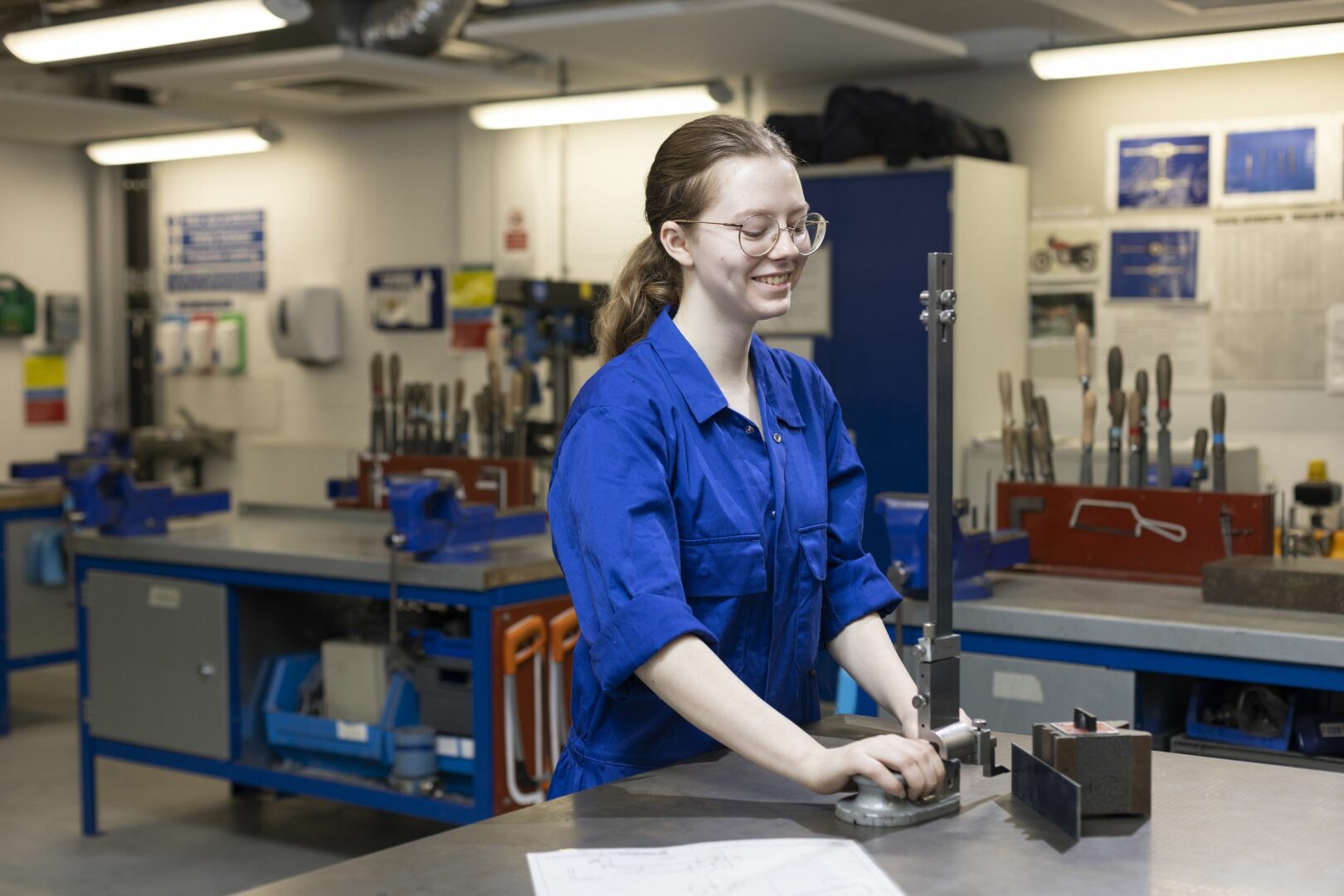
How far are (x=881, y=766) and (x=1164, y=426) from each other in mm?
2085

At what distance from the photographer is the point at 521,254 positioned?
7.08 metres

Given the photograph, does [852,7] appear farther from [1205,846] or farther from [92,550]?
[1205,846]

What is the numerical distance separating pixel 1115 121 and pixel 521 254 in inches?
111

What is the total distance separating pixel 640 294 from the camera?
6.13 feet

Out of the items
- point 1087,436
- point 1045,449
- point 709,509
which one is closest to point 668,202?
point 709,509

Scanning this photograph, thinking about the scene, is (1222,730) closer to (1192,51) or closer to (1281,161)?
(1192,51)

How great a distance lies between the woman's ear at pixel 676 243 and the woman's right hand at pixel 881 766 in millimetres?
613

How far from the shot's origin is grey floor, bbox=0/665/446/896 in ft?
13.0

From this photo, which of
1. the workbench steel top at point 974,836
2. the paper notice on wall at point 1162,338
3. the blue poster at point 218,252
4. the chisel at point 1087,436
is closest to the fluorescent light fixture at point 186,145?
the blue poster at point 218,252

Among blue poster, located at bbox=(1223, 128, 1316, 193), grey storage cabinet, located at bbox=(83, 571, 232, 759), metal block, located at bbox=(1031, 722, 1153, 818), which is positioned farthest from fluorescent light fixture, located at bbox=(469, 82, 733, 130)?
metal block, located at bbox=(1031, 722, 1153, 818)

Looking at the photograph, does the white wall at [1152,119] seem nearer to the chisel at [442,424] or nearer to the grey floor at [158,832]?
the chisel at [442,424]

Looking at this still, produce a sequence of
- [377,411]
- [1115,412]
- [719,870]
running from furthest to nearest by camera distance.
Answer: [377,411]
[1115,412]
[719,870]

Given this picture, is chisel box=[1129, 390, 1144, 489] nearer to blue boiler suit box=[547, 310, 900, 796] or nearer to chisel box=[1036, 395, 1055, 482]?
chisel box=[1036, 395, 1055, 482]

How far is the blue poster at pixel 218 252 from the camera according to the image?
7.99 metres
